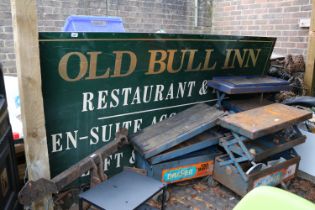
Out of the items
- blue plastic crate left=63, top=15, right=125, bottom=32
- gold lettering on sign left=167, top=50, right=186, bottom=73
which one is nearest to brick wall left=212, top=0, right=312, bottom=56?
gold lettering on sign left=167, top=50, right=186, bottom=73

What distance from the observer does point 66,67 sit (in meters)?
2.62

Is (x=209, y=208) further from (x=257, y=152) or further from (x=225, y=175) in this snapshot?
(x=257, y=152)

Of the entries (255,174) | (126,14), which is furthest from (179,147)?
(126,14)

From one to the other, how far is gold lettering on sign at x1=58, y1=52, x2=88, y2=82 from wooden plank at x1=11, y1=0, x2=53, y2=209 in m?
0.36

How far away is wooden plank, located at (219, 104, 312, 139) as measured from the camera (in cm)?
257

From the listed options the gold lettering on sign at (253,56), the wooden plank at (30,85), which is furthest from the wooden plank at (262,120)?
the wooden plank at (30,85)

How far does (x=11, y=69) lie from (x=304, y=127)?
4.76m

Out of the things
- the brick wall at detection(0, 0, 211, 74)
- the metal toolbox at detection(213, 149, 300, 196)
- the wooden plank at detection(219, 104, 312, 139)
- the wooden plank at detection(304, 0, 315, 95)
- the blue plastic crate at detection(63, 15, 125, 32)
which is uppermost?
the brick wall at detection(0, 0, 211, 74)

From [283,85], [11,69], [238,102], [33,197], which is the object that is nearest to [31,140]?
[33,197]

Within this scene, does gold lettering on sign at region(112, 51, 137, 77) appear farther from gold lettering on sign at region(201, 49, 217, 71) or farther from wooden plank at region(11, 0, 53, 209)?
gold lettering on sign at region(201, 49, 217, 71)

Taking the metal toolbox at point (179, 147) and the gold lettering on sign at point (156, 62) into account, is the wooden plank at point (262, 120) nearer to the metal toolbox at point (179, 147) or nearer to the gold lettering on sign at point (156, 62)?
the metal toolbox at point (179, 147)

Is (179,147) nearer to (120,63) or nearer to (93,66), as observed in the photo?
(120,63)

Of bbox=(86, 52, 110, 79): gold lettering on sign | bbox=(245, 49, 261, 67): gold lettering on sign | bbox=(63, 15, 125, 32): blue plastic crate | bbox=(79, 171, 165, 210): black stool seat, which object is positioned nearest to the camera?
bbox=(79, 171, 165, 210): black stool seat

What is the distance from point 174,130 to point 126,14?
4.06 meters
